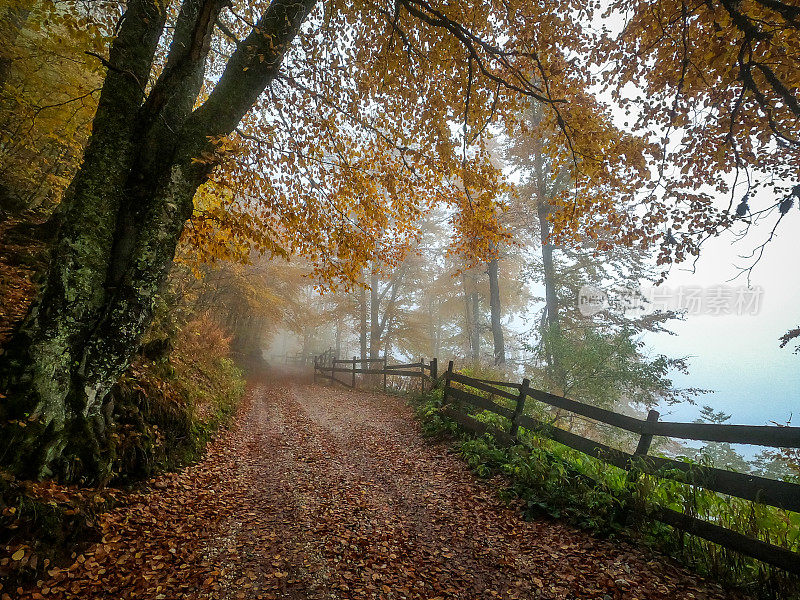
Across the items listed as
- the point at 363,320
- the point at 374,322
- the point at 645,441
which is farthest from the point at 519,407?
the point at 363,320

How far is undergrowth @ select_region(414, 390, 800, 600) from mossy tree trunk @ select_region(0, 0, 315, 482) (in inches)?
224

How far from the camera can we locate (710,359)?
2800 inches

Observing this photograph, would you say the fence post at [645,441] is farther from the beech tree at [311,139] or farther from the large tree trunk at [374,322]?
the large tree trunk at [374,322]

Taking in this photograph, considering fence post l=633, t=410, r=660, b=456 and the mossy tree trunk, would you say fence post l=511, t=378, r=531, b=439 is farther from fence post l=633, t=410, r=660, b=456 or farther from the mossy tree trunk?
the mossy tree trunk

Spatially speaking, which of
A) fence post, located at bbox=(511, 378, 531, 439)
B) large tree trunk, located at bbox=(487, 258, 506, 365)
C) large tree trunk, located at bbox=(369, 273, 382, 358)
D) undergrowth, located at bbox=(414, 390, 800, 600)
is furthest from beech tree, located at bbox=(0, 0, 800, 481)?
large tree trunk, located at bbox=(369, 273, 382, 358)

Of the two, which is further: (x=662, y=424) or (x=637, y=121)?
(x=637, y=121)

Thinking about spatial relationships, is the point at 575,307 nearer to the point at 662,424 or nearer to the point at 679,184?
the point at 679,184

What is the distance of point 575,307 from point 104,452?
1586 centimetres

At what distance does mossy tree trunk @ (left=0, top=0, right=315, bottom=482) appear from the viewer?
365 cm

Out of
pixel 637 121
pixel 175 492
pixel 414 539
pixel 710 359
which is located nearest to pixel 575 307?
pixel 637 121

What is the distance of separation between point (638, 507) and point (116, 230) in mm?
7408

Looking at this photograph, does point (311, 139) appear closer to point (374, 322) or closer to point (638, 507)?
point (638, 507)

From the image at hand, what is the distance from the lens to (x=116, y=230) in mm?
4277

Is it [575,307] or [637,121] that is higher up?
[637,121]
